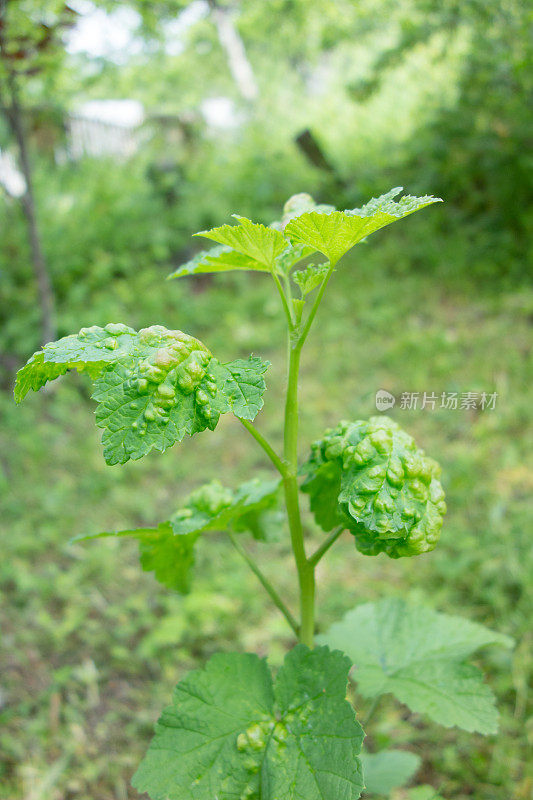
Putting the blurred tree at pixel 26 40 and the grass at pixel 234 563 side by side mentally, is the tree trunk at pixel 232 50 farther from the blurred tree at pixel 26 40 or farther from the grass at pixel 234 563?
the grass at pixel 234 563

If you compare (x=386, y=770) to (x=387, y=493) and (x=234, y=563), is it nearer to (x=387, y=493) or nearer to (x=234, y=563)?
(x=387, y=493)

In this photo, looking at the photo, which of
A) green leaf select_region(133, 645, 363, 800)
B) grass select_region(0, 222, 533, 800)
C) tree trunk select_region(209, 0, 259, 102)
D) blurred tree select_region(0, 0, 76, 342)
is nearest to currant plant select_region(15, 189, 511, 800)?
green leaf select_region(133, 645, 363, 800)

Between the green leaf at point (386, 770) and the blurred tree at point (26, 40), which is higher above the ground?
the blurred tree at point (26, 40)

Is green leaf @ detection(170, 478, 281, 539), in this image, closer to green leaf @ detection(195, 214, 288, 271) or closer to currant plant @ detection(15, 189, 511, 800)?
currant plant @ detection(15, 189, 511, 800)

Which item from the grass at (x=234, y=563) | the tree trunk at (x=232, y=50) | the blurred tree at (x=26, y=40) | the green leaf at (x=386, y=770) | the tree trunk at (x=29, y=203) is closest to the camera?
the green leaf at (x=386, y=770)

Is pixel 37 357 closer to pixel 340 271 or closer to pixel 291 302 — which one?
pixel 291 302

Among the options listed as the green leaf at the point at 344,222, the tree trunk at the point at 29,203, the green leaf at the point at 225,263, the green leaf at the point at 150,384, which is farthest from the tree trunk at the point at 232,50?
the green leaf at the point at 150,384
